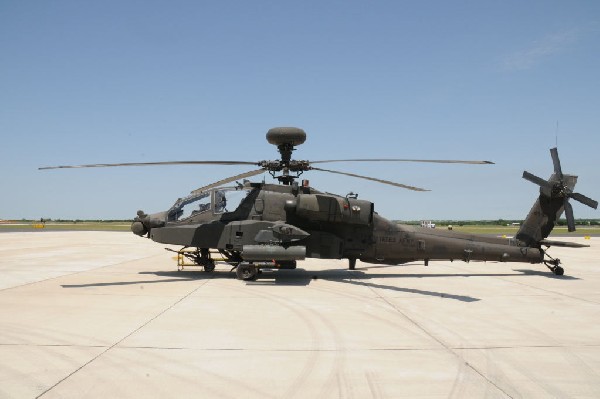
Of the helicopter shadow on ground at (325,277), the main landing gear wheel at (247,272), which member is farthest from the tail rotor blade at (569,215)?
the main landing gear wheel at (247,272)

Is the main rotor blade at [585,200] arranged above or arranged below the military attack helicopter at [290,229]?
above

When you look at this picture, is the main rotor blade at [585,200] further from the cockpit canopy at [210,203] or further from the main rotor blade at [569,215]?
Result: the cockpit canopy at [210,203]

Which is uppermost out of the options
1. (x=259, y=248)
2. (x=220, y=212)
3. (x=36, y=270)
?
(x=220, y=212)

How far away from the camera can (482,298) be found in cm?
950

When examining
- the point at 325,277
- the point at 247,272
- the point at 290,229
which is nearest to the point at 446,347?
the point at 290,229

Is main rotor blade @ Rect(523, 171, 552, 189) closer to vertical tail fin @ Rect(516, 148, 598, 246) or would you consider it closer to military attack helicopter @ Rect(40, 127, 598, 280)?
vertical tail fin @ Rect(516, 148, 598, 246)

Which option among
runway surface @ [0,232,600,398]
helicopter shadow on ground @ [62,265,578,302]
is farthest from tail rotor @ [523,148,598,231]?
runway surface @ [0,232,600,398]

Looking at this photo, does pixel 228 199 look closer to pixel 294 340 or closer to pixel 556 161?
pixel 294 340

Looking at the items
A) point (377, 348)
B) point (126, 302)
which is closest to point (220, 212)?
point (126, 302)

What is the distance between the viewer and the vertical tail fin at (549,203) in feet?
44.6

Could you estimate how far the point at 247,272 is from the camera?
1167 cm

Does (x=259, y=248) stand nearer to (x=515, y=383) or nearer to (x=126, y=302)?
(x=126, y=302)

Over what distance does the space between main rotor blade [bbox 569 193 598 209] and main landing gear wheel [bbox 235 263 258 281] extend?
11.1m

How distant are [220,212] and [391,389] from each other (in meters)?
9.19
